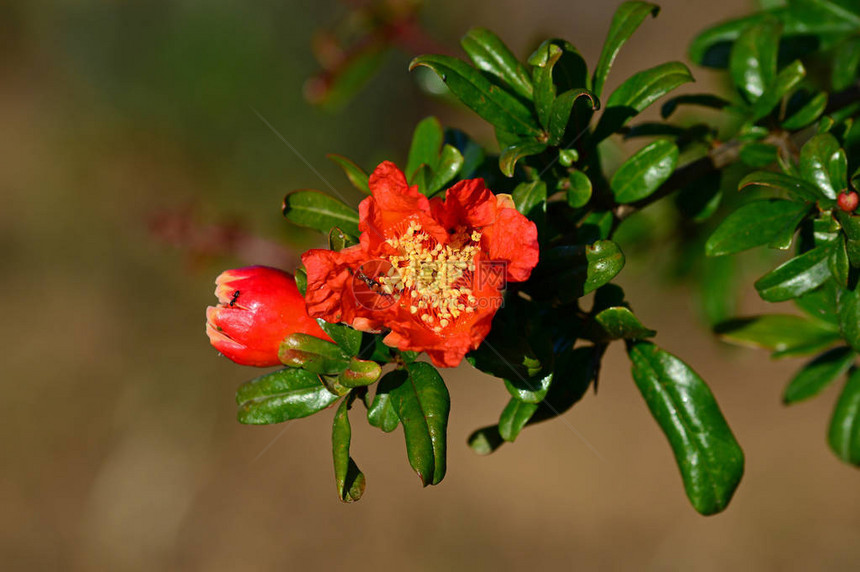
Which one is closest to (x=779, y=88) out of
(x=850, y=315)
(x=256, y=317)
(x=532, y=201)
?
(x=850, y=315)

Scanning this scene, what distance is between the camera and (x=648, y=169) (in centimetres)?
110

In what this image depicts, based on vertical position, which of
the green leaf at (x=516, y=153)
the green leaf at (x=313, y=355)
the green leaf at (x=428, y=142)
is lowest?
the green leaf at (x=313, y=355)

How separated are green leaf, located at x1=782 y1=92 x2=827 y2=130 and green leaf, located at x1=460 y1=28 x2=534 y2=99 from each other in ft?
1.74

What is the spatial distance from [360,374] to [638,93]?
2.21ft

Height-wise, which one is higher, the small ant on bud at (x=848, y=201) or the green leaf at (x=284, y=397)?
the small ant on bud at (x=848, y=201)

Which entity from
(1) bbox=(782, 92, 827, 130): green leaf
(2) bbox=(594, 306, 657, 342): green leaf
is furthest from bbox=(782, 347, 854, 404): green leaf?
(2) bbox=(594, 306, 657, 342): green leaf

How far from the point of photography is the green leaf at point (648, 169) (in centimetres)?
109

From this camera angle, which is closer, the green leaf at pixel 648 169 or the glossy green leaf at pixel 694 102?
the green leaf at pixel 648 169

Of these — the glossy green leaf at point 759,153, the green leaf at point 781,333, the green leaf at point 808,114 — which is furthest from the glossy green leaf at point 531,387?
the green leaf at point 781,333

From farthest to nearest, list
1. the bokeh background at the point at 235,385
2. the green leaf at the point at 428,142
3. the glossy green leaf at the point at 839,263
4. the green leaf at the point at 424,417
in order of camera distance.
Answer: the bokeh background at the point at 235,385 → the green leaf at the point at 428,142 → the glossy green leaf at the point at 839,263 → the green leaf at the point at 424,417

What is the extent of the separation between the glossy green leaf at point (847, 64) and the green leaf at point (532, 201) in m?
0.87

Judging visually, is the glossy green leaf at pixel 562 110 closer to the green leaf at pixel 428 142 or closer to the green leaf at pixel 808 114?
the green leaf at pixel 428 142

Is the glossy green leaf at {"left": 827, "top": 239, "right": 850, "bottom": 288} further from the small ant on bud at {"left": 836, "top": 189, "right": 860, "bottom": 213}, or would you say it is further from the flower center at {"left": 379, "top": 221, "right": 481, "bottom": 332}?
the flower center at {"left": 379, "top": 221, "right": 481, "bottom": 332}

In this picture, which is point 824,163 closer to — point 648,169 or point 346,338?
point 648,169
